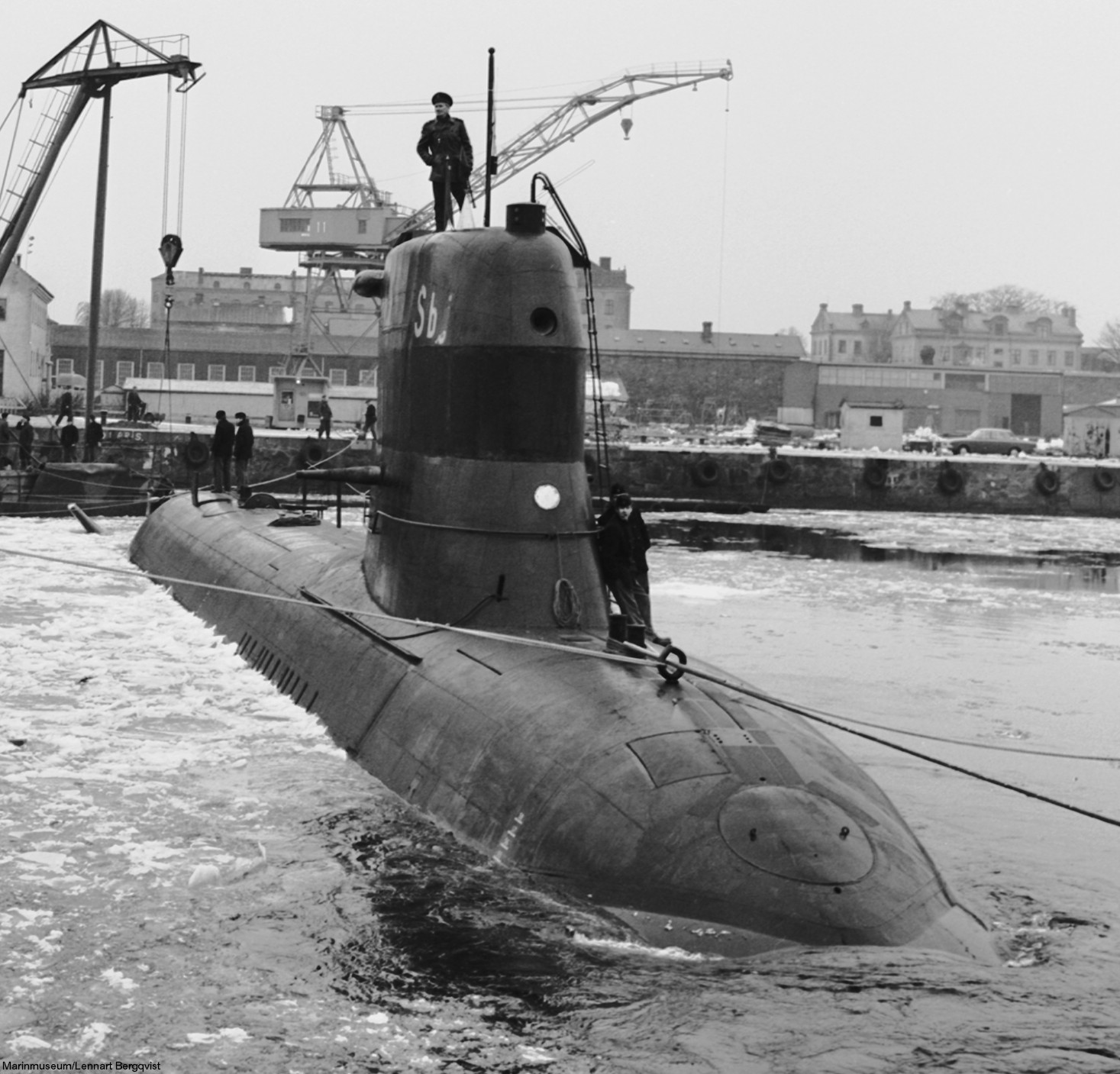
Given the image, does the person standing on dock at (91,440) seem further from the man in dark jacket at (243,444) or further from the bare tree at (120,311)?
the bare tree at (120,311)

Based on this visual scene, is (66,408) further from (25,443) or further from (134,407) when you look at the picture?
(25,443)

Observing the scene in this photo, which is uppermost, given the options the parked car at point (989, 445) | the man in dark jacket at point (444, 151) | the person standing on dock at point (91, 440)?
the man in dark jacket at point (444, 151)

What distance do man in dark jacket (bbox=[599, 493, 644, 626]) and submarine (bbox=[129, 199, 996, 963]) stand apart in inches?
25.8

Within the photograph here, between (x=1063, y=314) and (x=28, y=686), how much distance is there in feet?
431

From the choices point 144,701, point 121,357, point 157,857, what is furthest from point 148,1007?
point 121,357

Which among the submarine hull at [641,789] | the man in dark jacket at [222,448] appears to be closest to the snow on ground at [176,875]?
the submarine hull at [641,789]

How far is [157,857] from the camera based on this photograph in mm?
8734

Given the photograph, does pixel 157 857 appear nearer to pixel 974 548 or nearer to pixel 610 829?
pixel 610 829

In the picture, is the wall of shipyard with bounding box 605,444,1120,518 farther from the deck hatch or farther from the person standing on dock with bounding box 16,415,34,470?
the deck hatch

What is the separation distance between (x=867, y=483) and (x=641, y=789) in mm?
37677

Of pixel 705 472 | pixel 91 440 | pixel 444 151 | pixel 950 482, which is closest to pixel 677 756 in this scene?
pixel 444 151

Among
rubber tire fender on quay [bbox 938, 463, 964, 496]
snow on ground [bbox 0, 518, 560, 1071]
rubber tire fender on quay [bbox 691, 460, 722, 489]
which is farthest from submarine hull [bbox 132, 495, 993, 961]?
rubber tire fender on quay [bbox 938, 463, 964, 496]

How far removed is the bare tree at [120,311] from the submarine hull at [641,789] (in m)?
139

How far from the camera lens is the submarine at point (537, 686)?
23.3 ft
